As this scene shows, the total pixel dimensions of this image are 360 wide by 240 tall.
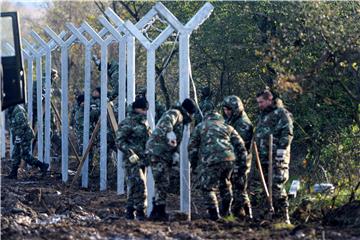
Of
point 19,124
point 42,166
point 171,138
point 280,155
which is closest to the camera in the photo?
point 171,138

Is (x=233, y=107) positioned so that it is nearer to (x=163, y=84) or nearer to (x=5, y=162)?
(x=163, y=84)

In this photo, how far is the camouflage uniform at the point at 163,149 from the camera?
15.7m

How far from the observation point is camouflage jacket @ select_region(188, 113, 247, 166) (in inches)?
609

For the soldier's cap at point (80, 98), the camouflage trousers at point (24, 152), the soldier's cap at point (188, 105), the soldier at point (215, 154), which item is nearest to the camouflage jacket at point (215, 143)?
the soldier at point (215, 154)

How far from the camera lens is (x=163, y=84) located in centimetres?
2589

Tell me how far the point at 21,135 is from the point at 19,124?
10.4 inches

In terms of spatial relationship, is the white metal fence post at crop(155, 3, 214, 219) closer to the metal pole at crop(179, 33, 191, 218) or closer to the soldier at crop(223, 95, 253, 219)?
the metal pole at crop(179, 33, 191, 218)

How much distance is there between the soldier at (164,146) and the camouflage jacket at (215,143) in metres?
0.28

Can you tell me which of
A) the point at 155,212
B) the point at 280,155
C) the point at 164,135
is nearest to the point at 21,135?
the point at 155,212

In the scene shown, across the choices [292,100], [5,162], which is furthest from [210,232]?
[5,162]

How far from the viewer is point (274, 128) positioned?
1642cm

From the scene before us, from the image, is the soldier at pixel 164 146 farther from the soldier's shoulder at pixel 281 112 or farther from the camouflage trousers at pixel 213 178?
the soldier's shoulder at pixel 281 112

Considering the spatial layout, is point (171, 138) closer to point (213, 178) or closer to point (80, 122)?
point (213, 178)

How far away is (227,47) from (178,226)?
9247 millimetres
